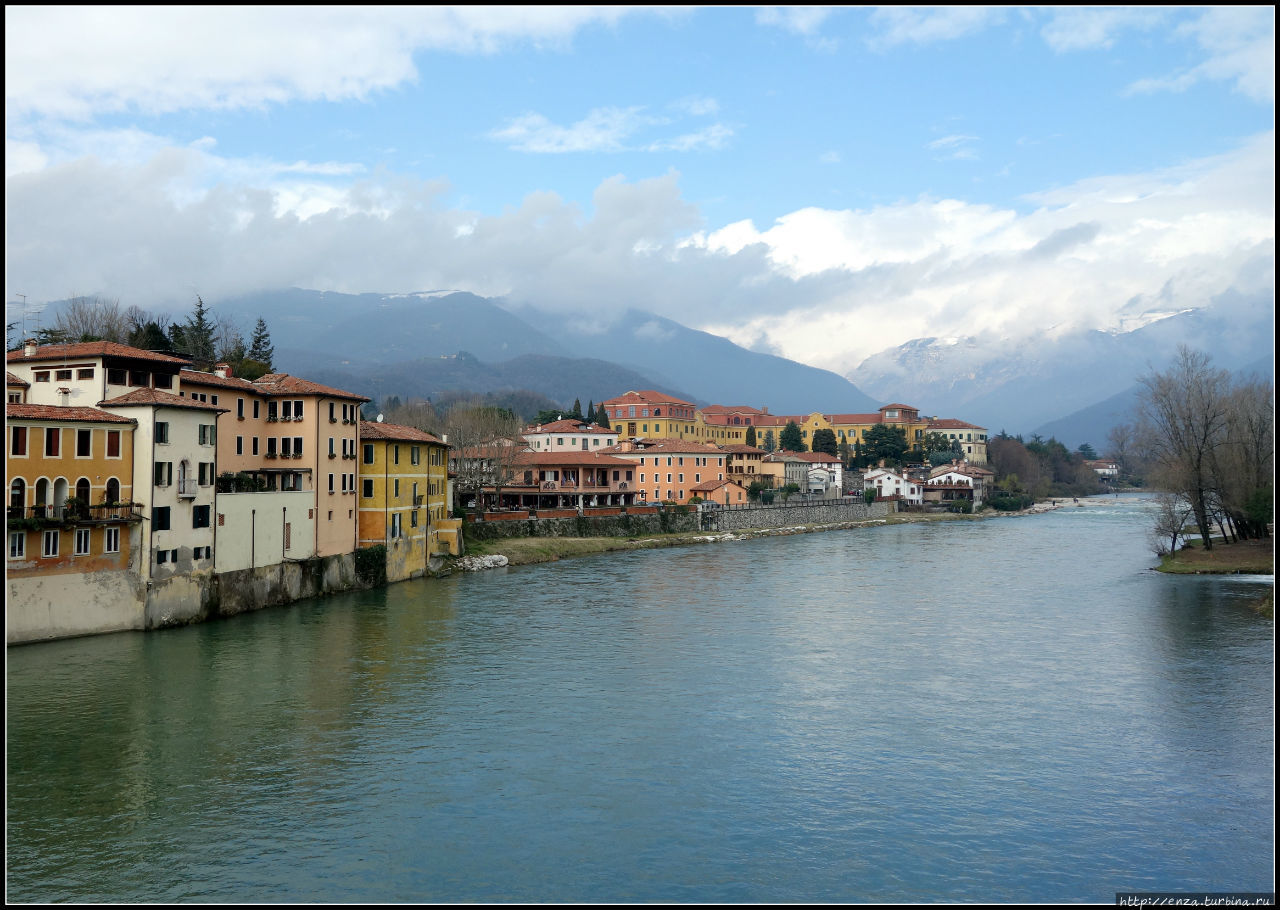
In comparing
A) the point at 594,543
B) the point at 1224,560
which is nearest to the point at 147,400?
the point at 594,543

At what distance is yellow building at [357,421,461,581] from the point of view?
47.7 metres

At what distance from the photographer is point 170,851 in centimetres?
1672

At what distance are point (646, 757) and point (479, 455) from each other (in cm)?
5147

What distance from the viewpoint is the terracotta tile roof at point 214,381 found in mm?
Result: 39438

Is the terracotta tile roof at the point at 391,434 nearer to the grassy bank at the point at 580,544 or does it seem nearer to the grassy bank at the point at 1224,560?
the grassy bank at the point at 580,544

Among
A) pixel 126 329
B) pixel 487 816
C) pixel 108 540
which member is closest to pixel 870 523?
pixel 126 329

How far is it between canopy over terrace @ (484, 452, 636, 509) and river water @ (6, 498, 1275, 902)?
36.2 metres

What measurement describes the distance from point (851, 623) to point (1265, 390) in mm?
42008

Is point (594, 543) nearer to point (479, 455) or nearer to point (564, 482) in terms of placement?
point (479, 455)

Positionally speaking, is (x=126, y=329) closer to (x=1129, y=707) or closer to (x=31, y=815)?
(x=31, y=815)

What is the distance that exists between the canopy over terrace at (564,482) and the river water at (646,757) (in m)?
36.2

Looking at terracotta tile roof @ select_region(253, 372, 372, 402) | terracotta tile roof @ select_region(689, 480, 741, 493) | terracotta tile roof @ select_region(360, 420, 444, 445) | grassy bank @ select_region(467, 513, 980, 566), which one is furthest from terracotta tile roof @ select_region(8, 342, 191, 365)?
terracotta tile roof @ select_region(689, 480, 741, 493)

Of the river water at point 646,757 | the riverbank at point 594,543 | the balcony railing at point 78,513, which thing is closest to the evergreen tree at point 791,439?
the riverbank at point 594,543

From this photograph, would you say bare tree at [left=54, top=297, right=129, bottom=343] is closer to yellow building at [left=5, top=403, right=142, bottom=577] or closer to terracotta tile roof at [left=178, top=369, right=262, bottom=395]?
terracotta tile roof at [left=178, top=369, right=262, bottom=395]
